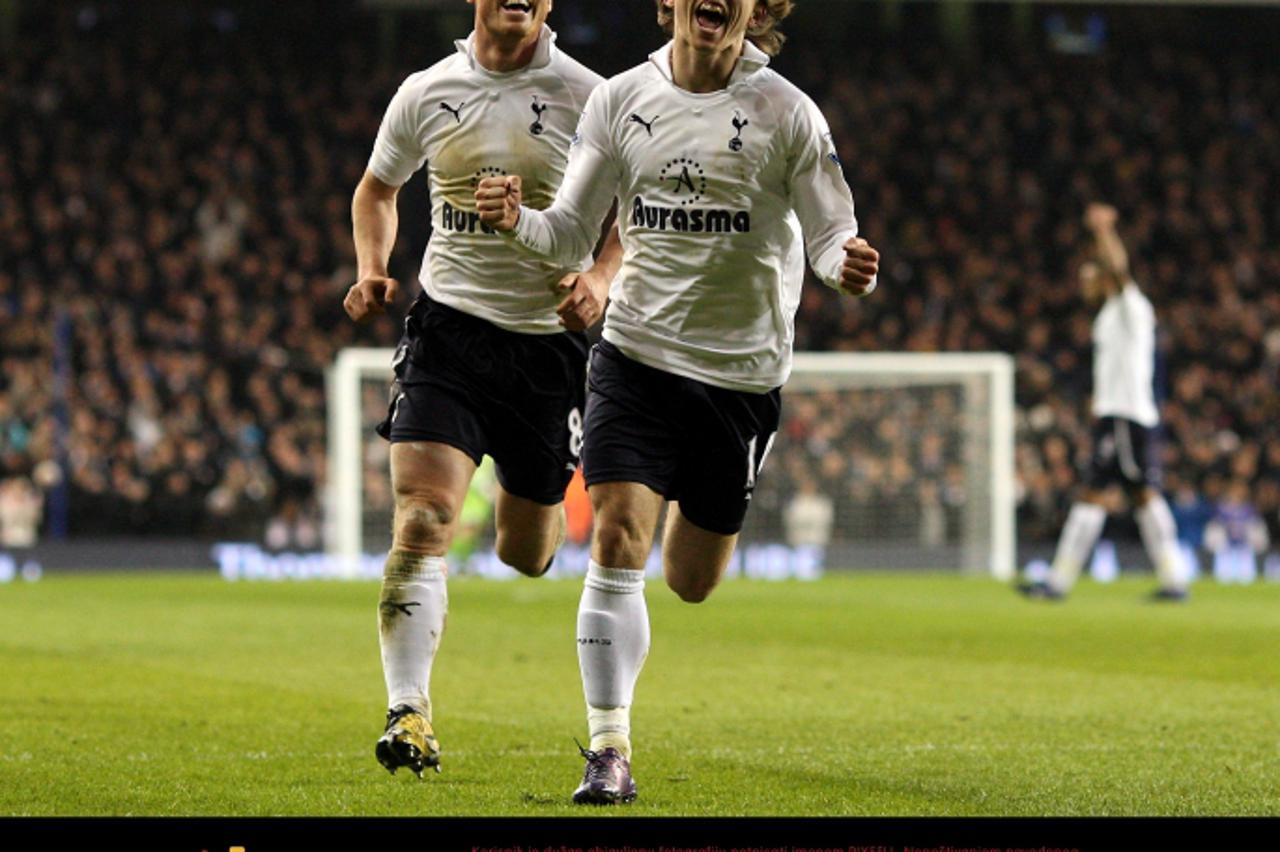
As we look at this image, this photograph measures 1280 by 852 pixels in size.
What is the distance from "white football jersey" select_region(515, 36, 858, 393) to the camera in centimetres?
632

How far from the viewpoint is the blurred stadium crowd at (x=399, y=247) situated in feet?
80.1

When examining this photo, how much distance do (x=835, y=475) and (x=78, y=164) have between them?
12.6 meters

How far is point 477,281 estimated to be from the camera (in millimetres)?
7066

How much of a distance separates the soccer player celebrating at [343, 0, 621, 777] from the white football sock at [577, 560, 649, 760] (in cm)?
61

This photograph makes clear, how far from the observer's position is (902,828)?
5.19 m

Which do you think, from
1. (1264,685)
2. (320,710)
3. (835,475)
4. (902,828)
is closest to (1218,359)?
(835,475)

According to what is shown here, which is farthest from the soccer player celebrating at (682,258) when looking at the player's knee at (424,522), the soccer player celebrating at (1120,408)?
the soccer player celebrating at (1120,408)

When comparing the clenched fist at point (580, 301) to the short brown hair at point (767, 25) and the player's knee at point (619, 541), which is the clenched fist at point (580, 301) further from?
the short brown hair at point (767, 25)

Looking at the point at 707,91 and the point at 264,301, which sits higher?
the point at 264,301

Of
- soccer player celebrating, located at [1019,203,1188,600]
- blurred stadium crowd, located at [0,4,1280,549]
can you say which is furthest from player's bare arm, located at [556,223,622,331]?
blurred stadium crowd, located at [0,4,1280,549]

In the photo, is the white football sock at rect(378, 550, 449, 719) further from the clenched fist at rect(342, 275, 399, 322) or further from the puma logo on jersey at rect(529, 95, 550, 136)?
the puma logo on jersey at rect(529, 95, 550, 136)

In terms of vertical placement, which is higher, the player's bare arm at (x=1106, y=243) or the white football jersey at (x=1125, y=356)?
the player's bare arm at (x=1106, y=243)

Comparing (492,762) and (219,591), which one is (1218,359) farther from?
(492,762)

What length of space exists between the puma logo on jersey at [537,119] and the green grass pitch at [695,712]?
2.09 m
